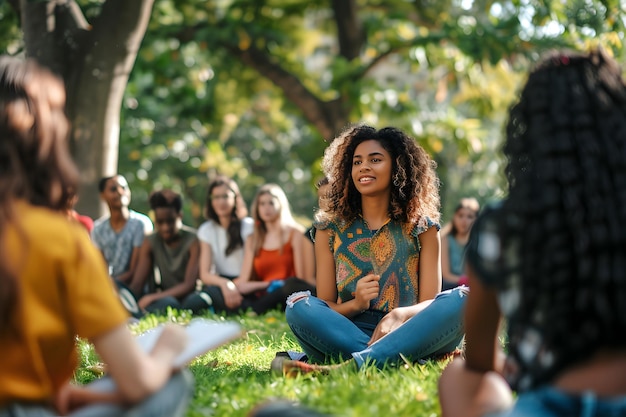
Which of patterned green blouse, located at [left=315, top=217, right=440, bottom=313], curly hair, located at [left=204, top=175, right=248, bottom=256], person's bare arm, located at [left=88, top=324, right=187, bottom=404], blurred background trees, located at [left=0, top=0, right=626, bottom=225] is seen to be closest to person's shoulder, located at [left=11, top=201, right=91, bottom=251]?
person's bare arm, located at [left=88, top=324, right=187, bottom=404]

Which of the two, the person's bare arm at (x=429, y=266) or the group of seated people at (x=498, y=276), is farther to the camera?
the person's bare arm at (x=429, y=266)

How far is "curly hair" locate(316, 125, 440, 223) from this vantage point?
5.32m

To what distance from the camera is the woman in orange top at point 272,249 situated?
9.27 meters

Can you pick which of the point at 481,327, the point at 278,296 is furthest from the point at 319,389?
the point at 278,296

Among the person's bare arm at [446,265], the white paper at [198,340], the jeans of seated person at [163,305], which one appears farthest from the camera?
the person's bare arm at [446,265]

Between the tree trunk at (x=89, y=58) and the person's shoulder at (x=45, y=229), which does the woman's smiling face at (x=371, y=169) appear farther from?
the tree trunk at (x=89, y=58)

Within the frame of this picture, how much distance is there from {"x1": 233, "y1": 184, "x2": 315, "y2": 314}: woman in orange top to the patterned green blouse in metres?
3.94

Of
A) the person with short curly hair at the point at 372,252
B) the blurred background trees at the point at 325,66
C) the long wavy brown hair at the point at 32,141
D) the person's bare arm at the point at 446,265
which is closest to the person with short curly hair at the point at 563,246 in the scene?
the long wavy brown hair at the point at 32,141

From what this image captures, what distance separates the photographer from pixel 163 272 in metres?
9.60

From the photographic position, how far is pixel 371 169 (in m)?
5.29

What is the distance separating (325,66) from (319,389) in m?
12.8

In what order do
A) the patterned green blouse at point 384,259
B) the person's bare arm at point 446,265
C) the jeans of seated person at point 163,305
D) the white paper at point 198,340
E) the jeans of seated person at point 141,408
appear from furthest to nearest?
the person's bare arm at point 446,265 → the jeans of seated person at point 163,305 → the patterned green blouse at point 384,259 → the white paper at point 198,340 → the jeans of seated person at point 141,408

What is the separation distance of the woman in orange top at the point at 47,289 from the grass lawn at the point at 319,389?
1289 mm

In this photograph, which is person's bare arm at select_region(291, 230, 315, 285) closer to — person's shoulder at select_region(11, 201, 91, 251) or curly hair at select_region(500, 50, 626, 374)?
curly hair at select_region(500, 50, 626, 374)
